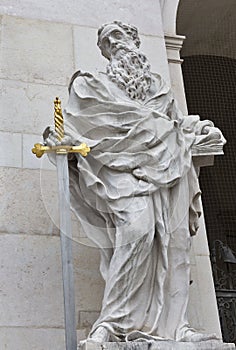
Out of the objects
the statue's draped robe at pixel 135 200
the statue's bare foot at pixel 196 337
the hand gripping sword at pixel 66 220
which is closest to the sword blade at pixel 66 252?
the hand gripping sword at pixel 66 220

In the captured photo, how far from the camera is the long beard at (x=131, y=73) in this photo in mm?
4164

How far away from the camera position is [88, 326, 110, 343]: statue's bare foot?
3.38m

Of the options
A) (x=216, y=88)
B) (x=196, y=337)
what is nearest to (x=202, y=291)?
(x=196, y=337)

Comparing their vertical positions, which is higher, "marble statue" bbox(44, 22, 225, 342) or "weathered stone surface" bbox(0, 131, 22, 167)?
"weathered stone surface" bbox(0, 131, 22, 167)

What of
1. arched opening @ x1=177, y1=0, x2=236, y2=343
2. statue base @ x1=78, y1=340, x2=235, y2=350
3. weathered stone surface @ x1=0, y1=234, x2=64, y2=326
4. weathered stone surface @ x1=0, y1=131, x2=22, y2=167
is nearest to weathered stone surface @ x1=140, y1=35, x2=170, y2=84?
weathered stone surface @ x1=0, y1=131, x2=22, y2=167

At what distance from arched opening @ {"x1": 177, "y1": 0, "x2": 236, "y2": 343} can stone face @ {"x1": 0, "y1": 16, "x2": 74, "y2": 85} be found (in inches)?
83.8

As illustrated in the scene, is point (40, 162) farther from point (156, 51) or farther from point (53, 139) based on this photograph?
point (156, 51)

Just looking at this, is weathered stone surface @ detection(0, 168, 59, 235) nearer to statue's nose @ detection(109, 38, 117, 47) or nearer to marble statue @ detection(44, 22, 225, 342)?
marble statue @ detection(44, 22, 225, 342)

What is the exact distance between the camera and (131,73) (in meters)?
4.22

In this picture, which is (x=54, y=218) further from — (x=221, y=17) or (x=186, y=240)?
(x=221, y=17)

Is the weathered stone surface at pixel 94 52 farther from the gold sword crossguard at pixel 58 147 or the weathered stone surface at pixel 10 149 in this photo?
the gold sword crossguard at pixel 58 147

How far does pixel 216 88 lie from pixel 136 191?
4.73 m

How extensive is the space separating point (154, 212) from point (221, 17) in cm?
403

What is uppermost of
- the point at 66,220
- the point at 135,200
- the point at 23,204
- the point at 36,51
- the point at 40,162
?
the point at 36,51
